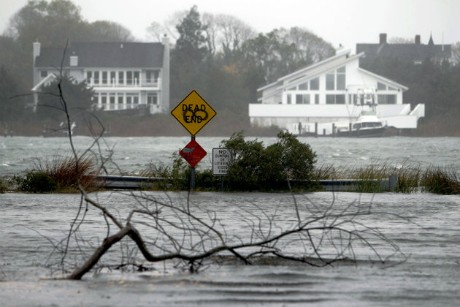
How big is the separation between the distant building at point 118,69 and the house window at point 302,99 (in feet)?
46.4

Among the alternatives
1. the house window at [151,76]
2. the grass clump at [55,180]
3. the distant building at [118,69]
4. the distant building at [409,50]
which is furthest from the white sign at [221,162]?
the distant building at [409,50]

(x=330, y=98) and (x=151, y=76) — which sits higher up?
(x=151, y=76)

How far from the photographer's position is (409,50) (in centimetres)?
17925

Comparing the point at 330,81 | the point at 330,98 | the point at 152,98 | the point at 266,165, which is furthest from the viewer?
the point at 152,98

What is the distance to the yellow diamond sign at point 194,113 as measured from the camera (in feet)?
96.7

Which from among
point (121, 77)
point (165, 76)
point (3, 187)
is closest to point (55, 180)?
point (3, 187)

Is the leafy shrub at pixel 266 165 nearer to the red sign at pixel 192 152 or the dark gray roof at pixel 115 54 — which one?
the red sign at pixel 192 152

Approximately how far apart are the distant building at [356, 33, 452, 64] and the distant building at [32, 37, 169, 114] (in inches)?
1578

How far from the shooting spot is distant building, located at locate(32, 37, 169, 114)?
139875 mm

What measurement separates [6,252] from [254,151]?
593 inches

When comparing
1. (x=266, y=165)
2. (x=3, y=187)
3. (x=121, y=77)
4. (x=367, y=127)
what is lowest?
(x=3, y=187)

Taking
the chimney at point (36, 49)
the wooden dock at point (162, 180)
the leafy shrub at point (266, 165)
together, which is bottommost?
the wooden dock at point (162, 180)

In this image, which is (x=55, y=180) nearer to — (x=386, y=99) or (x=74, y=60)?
(x=386, y=99)

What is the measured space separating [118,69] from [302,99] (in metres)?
21.5
